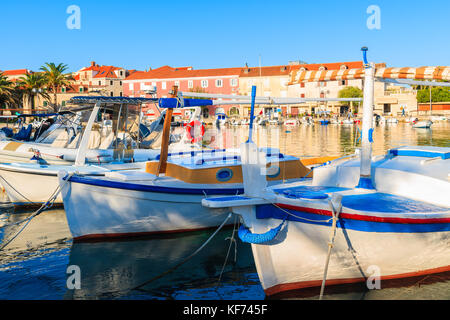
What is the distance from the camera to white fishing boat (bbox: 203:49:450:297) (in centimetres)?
638

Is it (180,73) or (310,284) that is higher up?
(180,73)

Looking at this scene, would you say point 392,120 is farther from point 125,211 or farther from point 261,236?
point 261,236

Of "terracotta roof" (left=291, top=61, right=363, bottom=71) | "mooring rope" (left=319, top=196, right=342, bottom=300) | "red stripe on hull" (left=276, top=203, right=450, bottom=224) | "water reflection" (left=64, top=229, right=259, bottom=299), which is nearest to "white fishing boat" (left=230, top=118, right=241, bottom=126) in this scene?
"terracotta roof" (left=291, top=61, right=363, bottom=71)

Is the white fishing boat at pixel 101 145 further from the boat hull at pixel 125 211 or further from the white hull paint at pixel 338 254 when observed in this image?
the white hull paint at pixel 338 254

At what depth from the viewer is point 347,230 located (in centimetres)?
642

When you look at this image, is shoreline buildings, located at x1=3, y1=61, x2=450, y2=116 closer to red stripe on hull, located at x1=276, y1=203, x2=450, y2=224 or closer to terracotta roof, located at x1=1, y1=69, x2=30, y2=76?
terracotta roof, located at x1=1, y1=69, x2=30, y2=76

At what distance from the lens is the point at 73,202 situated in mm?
9375

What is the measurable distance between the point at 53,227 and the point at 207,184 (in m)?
4.33

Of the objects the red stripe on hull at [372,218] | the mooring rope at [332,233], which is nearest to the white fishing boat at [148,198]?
the red stripe on hull at [372,218]

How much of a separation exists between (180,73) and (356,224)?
277 feet

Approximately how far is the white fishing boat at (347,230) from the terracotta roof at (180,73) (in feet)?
260

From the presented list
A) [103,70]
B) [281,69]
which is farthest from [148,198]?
[103,70]

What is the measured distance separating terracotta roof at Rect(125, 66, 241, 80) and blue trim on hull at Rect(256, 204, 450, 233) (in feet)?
261
